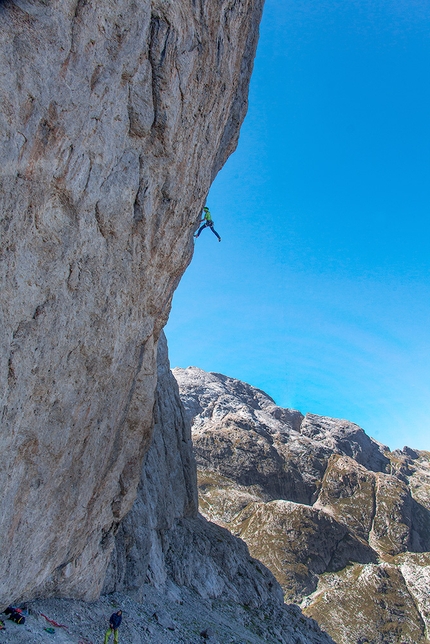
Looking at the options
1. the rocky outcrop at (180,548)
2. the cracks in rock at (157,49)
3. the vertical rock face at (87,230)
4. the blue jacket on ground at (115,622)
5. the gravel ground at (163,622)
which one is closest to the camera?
the vertical rock face at (87,230)

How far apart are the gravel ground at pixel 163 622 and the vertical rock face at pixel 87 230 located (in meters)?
1.25

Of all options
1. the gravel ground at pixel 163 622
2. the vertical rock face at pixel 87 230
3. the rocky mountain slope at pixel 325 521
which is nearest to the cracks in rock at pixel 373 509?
the rocky mountain slope at pixel 325 521

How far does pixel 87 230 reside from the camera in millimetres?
17641

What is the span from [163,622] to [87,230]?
27.9m

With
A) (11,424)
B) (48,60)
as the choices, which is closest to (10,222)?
(48,60)

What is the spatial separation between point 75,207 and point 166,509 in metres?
44.7

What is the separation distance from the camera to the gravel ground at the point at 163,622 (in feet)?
61.6

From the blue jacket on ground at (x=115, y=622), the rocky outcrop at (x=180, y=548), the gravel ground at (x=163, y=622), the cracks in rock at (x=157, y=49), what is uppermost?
the cracks in rock at (x=157, y=49)

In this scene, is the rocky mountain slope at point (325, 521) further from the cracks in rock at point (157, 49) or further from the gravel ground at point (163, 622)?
the cracks in rock at point (157, 49)

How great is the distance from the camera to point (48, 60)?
14492 millimetres

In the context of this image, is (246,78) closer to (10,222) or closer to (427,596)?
(10,222)

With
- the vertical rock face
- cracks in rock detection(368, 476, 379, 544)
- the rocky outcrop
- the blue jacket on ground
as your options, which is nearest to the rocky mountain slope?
cracks in rock detection(368, 476, 379, 544)

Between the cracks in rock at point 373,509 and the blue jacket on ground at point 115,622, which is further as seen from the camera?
the cracks in rock at point 373,509

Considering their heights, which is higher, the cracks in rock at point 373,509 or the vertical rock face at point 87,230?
the cracks in rock at point 373,509
